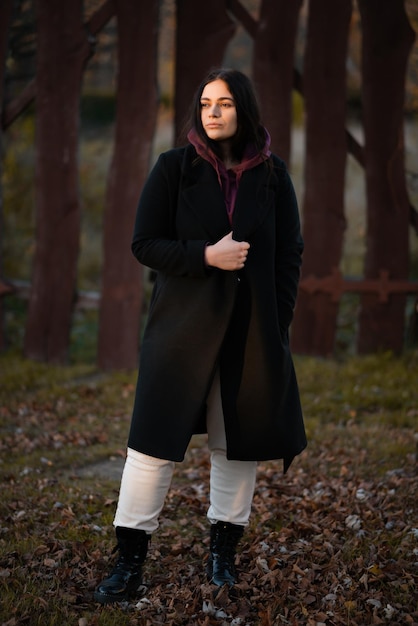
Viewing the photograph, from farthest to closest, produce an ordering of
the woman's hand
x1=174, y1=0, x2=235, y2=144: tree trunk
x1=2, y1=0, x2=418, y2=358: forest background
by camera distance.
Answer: x1=2, y1=0, x2=418, y2=358: forest background, x1=174, y1=0, x2=235, y2=144: tree trunk, the woman's hand

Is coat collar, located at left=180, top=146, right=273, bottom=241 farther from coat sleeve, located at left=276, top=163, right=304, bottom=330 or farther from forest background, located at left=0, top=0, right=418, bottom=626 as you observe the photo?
forest background, located at left=0, top=0, right=418, bottom=626

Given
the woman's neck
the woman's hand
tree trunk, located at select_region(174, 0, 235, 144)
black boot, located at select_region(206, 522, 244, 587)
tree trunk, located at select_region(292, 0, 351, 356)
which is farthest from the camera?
tree trunk, located at select_region(292, 0, 351, 356)

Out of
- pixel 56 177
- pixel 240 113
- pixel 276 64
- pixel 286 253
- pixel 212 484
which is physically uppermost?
pixel 276 64

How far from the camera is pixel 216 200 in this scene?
283 centimetres

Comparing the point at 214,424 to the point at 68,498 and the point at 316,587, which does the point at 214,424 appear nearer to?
the point at 316,587

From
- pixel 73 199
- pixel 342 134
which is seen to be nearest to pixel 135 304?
pixel 73 199

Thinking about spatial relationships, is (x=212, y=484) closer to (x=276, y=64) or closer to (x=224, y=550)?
(x=224, y=550)

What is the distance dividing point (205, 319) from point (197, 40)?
4.06m

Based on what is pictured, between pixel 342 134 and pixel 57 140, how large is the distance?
2.32m

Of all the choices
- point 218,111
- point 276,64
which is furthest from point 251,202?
point 276,64

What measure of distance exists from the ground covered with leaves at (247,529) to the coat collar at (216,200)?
1.37 meters

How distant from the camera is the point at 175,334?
2.84 m

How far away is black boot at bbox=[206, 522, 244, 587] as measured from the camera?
10.2 ft

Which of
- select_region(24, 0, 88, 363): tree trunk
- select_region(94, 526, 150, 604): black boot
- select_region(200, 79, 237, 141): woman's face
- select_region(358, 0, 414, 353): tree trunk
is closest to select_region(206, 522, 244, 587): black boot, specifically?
select_region(94, 526, 150, 604): black boot
